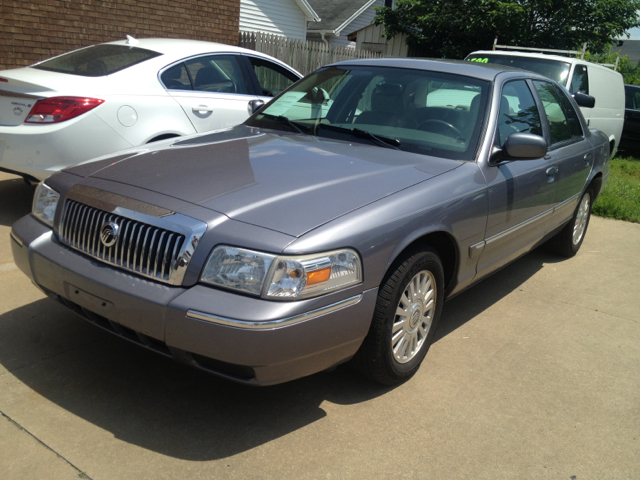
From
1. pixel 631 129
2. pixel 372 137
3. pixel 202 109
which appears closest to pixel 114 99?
pixel 202 109

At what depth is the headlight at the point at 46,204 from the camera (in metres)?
3.17

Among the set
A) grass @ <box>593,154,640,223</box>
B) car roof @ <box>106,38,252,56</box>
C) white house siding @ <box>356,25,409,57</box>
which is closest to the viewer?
car roof @ <box>106,38,252,56</box>

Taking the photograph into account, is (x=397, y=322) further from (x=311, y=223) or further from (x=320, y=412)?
(x=311, y=223)

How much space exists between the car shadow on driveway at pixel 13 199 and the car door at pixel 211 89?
179 cm

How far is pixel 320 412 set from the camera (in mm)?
3020

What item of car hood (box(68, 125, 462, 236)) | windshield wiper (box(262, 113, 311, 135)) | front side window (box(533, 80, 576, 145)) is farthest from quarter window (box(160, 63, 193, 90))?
front side window (box(533, 80, 576, 145))

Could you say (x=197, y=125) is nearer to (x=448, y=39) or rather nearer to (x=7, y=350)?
(x=7, y=350)

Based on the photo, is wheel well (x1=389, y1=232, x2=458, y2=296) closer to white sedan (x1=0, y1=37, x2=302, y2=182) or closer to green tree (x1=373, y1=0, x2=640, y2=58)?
white sedan (x1=0, y1=37, x2=302, y2=182)

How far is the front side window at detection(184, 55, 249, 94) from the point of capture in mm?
6004

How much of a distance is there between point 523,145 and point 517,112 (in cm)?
73

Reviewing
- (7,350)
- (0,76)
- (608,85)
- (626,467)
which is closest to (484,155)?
(626,467)

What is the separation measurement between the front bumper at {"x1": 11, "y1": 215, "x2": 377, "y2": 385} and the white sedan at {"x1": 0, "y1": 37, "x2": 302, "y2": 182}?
2.47 m

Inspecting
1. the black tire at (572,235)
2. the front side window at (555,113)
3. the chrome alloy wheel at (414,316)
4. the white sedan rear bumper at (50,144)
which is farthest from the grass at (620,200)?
the white sedan rear bumper at (50,144)

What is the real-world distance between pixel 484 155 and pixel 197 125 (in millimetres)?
3101
